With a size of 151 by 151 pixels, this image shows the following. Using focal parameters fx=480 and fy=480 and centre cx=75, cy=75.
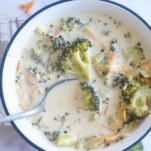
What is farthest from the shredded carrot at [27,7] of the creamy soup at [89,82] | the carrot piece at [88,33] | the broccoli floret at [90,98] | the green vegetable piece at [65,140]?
the green vegetable piece at [65,140]

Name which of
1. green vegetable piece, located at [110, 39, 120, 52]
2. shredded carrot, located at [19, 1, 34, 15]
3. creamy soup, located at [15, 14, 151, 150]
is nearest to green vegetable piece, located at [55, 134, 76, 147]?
creamy soup, located at [15, 14, 151, 150]

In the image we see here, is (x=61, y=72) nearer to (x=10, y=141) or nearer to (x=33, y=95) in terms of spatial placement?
(x=33, y=95)

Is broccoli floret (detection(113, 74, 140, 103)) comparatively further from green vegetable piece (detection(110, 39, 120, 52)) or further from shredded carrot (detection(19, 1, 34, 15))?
shredded carrot (detection(19, 1, 34, 15))

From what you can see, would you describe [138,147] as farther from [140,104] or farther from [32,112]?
[32,112]

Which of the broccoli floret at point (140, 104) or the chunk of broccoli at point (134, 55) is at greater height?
the chunk of broccoli at point (134, 55)

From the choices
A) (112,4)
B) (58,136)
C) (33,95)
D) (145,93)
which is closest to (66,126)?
(58,136)

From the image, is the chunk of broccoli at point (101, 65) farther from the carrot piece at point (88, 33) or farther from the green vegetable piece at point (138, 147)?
the green vegetable piece at point (138, 147)
